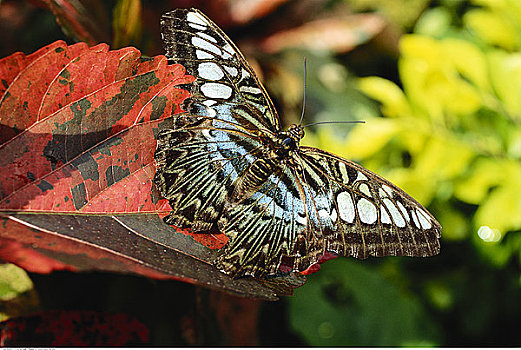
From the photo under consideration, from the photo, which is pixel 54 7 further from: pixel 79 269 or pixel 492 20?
pixel 492 20

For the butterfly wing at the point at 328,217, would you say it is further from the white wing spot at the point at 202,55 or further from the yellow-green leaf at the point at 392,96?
the yellow-green leaf at the point at 392,96

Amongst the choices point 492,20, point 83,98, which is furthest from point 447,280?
point 83,98

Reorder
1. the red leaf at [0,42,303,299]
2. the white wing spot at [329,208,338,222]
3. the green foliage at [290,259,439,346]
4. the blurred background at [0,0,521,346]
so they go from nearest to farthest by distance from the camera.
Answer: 1. the red leaf at [0,42,303,299]
2. the white wing spot at [329,208,338,222]
3. the blurred background at [0,0,521,346]
4. the green foliage at [290,259,439,346]

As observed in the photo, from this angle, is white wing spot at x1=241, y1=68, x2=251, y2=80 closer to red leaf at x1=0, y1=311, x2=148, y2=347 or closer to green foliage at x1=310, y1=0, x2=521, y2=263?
red leaf at x1=0, y1=311, x2=148, y2=347

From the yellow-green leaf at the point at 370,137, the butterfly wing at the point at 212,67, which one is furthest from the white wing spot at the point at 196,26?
the yellow-green leaf at the point at 370,137

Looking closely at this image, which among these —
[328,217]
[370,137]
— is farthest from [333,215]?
[370,137]

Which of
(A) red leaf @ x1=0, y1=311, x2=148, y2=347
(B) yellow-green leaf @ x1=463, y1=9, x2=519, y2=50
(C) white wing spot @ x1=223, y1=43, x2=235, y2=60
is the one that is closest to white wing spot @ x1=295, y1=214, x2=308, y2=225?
(C) white wing spot @ x1=223, y1=43, x2=235, y2=60
